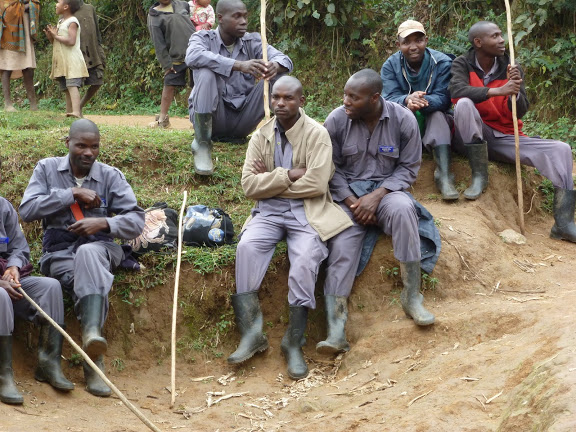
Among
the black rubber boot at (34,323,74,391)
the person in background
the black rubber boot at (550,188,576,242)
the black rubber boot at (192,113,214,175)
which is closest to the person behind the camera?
the black rubber boot at (34,323,74,391)

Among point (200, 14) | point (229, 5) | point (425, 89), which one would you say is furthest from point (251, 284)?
point (200, 14)

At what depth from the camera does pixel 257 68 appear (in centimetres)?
705

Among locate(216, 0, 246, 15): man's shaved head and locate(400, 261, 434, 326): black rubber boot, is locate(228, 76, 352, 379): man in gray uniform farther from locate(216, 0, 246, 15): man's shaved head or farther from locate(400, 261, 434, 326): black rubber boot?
locate(216, 0, 246, 15): man's shaved head

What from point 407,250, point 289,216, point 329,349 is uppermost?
point 289,216

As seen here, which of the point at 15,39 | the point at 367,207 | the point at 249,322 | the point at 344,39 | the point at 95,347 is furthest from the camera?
the point at 344,39

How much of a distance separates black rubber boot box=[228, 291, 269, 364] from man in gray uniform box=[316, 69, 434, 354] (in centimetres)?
43

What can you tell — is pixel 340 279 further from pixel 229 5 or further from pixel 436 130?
pixel 229 5

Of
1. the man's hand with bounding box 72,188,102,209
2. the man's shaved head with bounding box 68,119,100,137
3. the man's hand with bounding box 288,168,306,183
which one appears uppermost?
the man's shaved head with bounding box 68,119,100,137

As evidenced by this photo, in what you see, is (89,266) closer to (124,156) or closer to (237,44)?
(124,156)

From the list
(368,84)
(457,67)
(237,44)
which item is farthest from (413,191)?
(237,44)

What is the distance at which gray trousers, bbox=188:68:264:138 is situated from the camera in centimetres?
717

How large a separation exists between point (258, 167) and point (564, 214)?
9.16 ft

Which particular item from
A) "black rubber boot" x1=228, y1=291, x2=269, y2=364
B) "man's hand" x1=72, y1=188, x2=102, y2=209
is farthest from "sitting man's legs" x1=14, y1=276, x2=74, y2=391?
"black rubber boot" x1=228, y1=291, x2=269, y2=364

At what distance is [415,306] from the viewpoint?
5602mm
